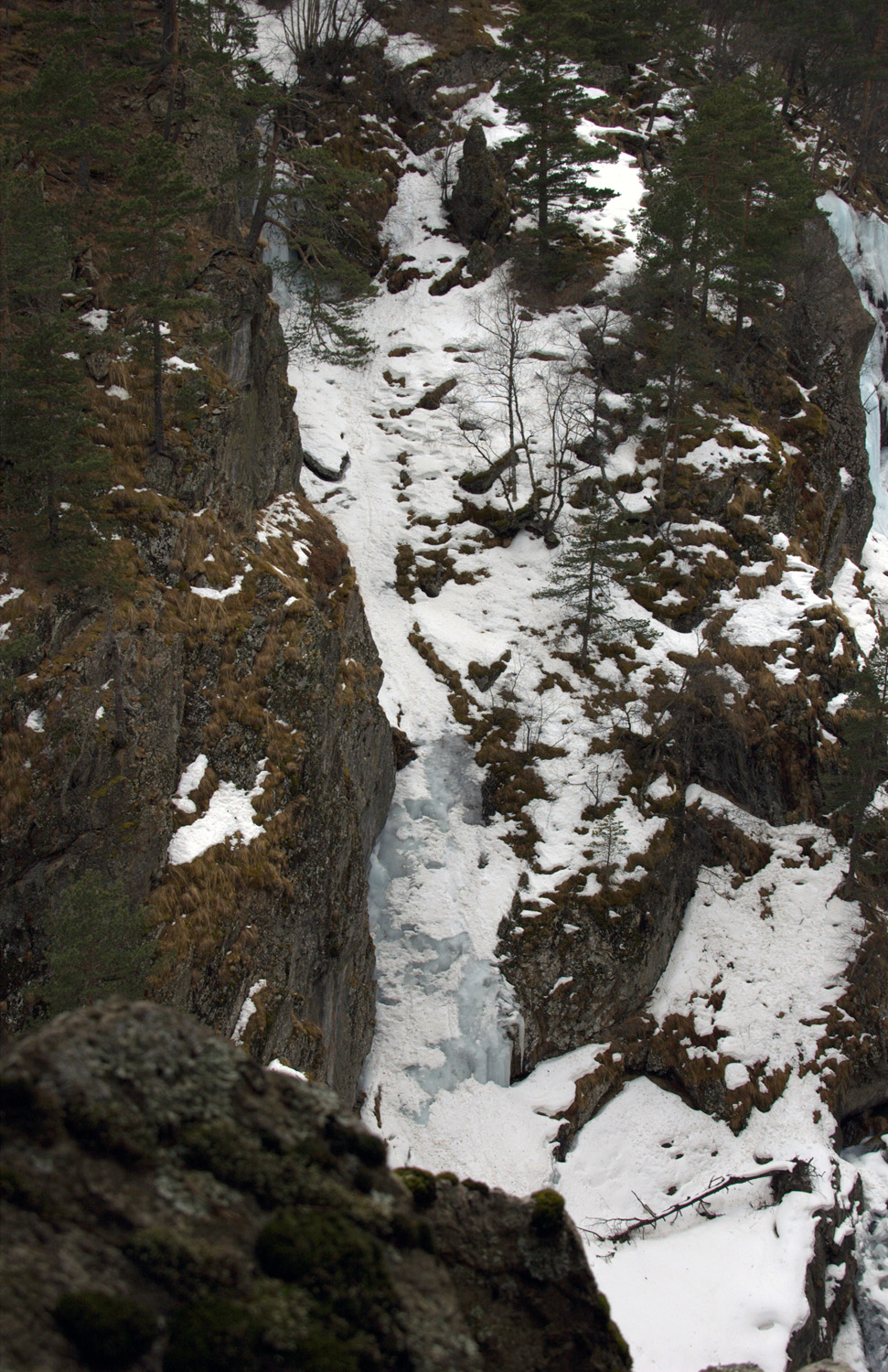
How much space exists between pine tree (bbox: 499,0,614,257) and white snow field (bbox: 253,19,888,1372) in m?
13.0

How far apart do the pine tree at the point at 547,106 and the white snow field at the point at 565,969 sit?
13.0 m

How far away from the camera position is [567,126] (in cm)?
3212

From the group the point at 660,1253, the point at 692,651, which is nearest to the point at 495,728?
the point at 692,651

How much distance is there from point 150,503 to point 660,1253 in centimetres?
1557

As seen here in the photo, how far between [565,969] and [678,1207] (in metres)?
4.59

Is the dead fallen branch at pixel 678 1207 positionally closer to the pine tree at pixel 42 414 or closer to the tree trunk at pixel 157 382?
the pine tree at pixel 42 414

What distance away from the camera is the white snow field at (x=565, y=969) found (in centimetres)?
1409

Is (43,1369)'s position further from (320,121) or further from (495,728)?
(320,121)

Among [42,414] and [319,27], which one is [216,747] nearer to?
[42,414]

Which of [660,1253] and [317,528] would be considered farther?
[317,528]

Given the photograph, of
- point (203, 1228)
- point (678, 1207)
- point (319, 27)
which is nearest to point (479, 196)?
point (319, 27)

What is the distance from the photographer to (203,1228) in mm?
3229

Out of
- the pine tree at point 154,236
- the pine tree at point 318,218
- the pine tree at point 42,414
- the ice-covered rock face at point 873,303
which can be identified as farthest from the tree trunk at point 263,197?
the ice-covered rock face at point 873,303

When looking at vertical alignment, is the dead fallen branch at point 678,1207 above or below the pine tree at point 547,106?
below
